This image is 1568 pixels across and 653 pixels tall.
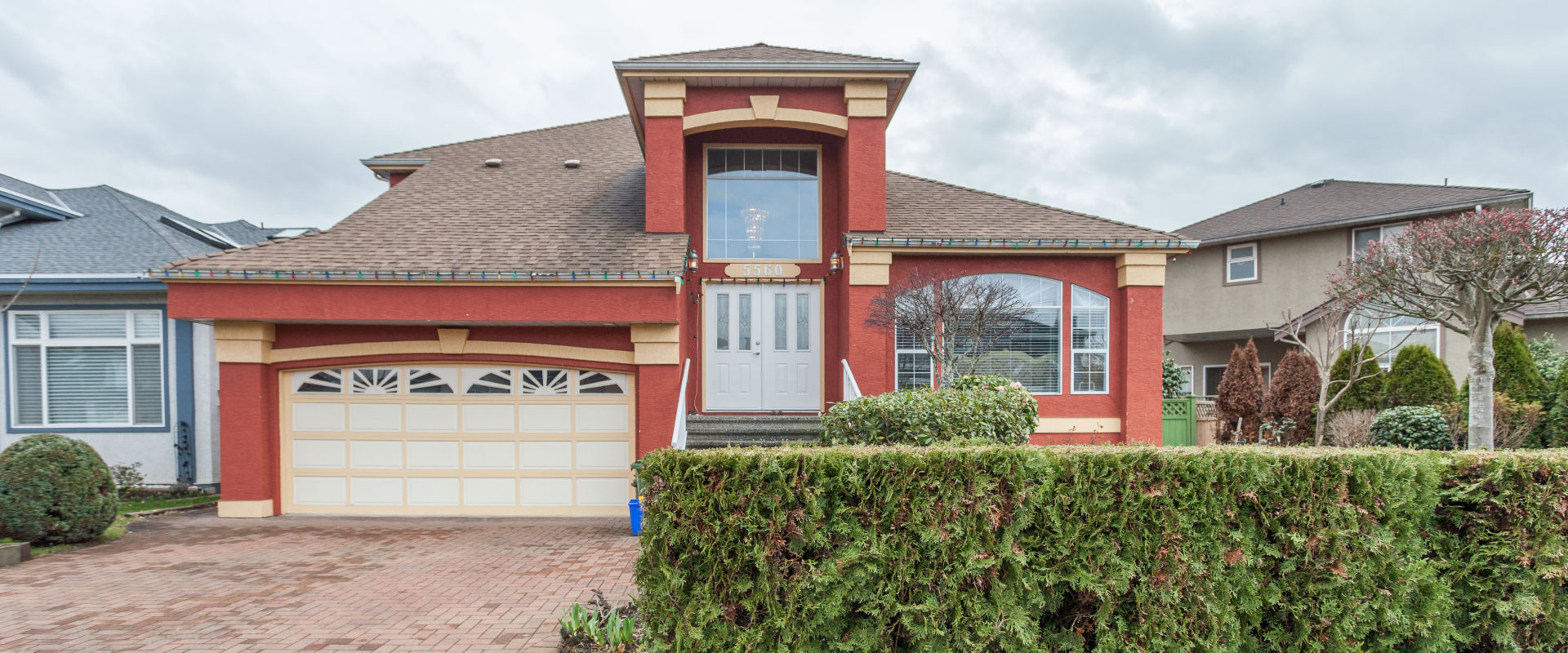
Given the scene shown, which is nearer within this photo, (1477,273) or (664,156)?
(1477,273)

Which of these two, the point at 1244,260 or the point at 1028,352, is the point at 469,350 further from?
the point at 1244,260

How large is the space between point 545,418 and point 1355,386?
597 inches

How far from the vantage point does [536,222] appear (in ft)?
34.1

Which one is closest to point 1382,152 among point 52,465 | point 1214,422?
point 1214,422

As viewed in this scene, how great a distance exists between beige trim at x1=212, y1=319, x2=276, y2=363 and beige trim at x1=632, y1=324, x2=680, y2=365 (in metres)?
5.12

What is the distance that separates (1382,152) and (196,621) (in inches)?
1370

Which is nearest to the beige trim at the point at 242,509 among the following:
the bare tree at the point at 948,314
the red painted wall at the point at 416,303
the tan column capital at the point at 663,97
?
the red painted wall at the point at 416,303

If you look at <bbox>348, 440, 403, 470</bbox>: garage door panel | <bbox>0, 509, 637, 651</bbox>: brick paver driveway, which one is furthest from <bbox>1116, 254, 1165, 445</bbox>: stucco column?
<bbox>348, 440, 403, 470</bbox>: garage door panel

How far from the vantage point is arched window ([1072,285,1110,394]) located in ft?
34.4

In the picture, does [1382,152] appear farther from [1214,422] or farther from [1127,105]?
[1214,422]

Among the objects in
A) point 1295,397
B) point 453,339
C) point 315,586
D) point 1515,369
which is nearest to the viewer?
point 315,586

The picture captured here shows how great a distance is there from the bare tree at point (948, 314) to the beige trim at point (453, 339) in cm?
571

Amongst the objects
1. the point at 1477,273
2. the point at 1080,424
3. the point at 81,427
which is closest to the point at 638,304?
the point at 1080,424

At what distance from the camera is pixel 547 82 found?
83.3 ft
